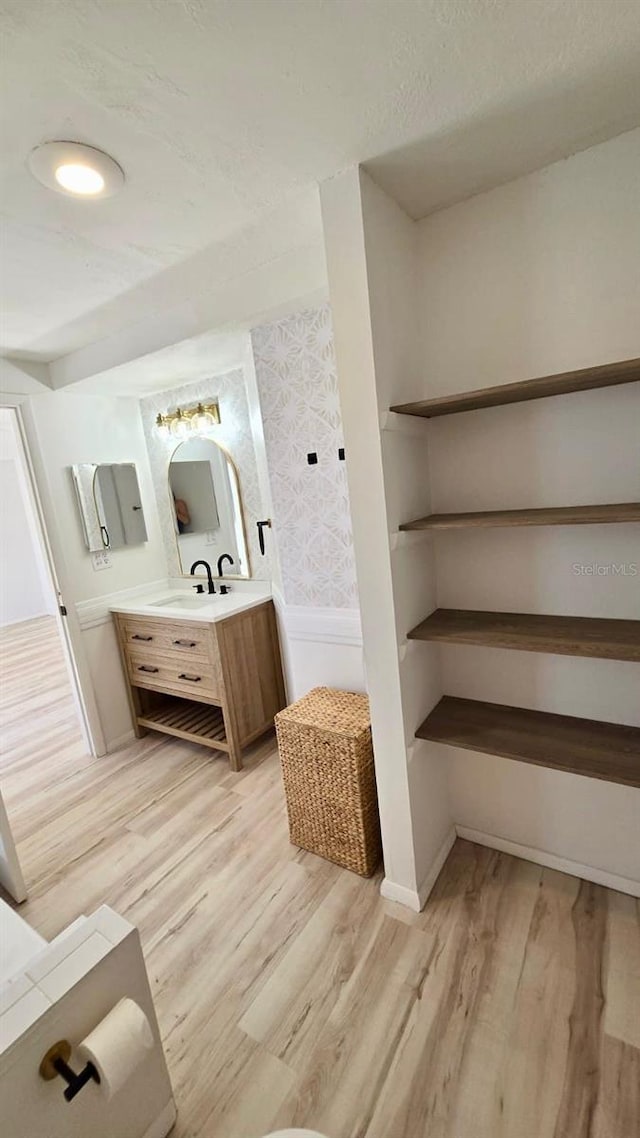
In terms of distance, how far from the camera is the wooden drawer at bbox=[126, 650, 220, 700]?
248 centimetres

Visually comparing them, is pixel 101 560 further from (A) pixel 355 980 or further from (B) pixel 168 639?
(A) pixel 355 980

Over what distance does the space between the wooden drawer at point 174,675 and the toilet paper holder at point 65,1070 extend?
1.57 m

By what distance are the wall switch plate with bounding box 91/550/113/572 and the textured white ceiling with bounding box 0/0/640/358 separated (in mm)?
1722

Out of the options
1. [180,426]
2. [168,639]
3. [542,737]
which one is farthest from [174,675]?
[542,737]

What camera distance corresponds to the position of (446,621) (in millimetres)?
1544

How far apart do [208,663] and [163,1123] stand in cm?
160

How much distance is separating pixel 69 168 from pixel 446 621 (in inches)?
61.9

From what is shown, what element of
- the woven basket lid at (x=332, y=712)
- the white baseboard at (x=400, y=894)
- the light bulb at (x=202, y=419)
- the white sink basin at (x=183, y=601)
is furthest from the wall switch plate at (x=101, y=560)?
the white baseboard at (x=400, y=894)

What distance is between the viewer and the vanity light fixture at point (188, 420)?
2807 millimetres

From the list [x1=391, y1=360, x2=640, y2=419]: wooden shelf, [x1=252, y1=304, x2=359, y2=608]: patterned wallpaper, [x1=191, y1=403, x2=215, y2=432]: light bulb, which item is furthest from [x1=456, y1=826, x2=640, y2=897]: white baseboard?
[x1=191, y1=403, x2=215, y2=432]: light bulb

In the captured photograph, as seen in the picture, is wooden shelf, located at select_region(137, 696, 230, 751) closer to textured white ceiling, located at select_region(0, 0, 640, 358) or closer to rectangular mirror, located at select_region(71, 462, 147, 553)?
rectangular mirror, located at select_region(71, 462, 147, 553)

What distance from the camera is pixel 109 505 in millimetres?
2930

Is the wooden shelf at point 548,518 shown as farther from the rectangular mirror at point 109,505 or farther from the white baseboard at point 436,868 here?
the rectangular mirror at point 109,505

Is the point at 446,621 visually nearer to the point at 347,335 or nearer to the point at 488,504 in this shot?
the point at 488,504
